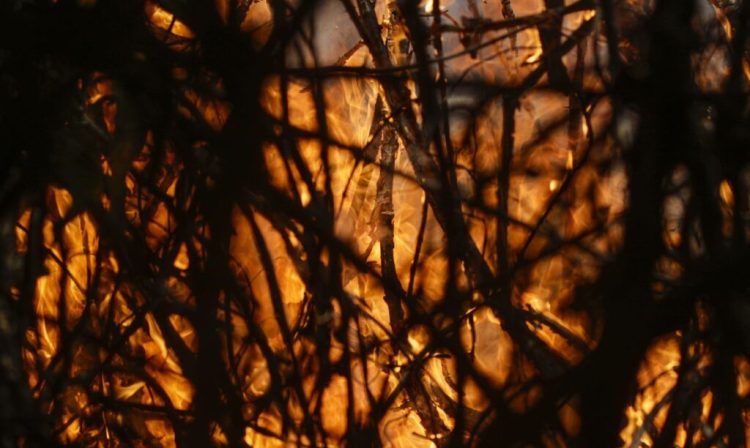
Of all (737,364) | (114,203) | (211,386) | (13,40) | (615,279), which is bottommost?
(737,364)

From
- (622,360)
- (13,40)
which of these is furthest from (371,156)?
(13,40)

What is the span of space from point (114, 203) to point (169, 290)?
19 cm

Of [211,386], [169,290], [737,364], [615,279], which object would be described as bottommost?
[737,364]

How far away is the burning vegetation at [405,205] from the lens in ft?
4.27

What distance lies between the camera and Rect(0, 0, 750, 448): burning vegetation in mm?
1301

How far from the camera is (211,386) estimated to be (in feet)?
4.56

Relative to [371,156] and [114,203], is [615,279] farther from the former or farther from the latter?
[114,203]

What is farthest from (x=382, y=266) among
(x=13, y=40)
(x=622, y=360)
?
(x=13, y=40)

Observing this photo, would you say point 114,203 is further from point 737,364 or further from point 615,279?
point 737,364

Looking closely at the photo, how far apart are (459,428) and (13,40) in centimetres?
106

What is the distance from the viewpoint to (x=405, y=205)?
4.33ft

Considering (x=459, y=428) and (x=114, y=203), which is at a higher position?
(x=114, y=203)

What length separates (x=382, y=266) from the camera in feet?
4.39

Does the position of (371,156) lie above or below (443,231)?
above
